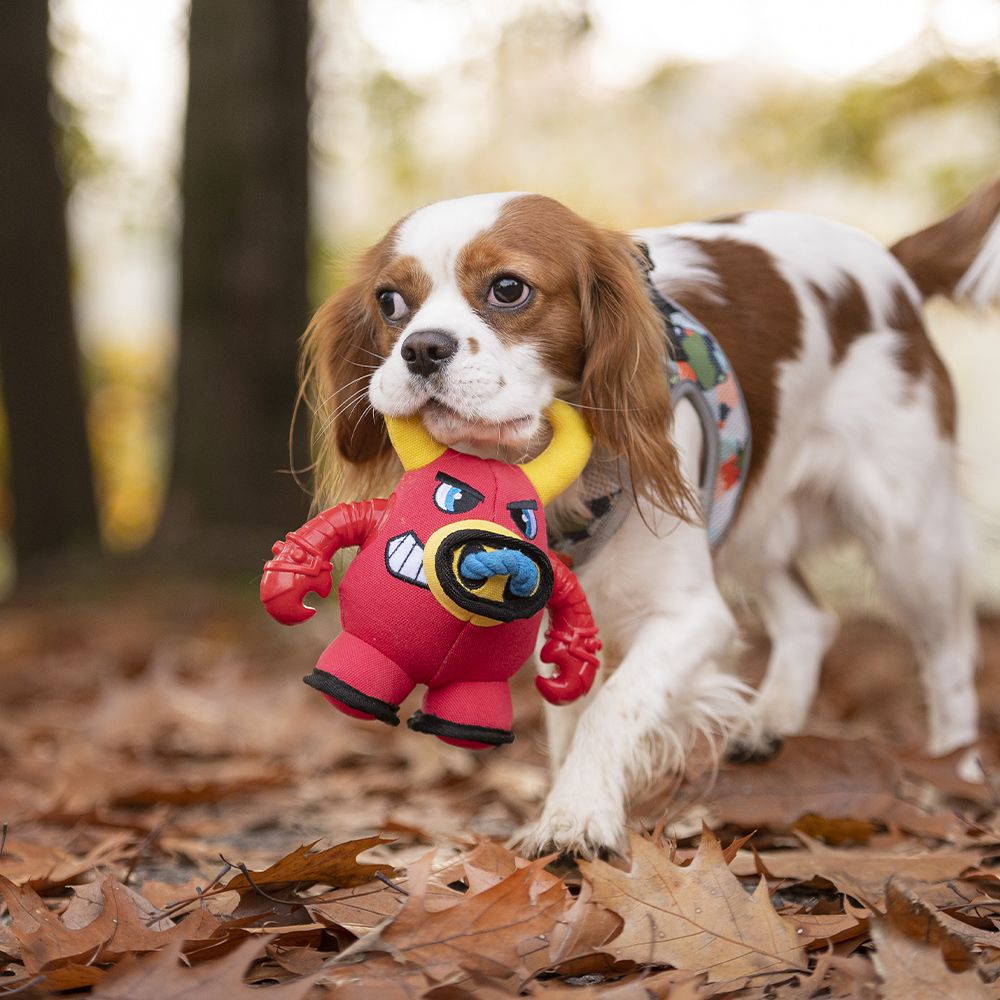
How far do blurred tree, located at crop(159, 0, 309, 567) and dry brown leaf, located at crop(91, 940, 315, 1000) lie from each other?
5002 mm

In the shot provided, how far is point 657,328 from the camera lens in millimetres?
2277

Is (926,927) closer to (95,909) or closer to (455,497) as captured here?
(455,497)

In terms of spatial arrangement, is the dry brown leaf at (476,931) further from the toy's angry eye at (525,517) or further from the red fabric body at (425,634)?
the toy's angry eye at (525,517)

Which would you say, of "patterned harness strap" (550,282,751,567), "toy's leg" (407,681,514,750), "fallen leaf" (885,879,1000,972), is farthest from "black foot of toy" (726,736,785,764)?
"fallen leaf" (885,879,1000,972)

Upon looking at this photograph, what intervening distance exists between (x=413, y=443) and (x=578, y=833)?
0.70 metres

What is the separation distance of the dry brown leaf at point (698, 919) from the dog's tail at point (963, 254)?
83.1 inches

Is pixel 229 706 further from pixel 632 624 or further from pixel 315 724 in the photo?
pixel 632 624

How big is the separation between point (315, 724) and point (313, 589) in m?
2.19

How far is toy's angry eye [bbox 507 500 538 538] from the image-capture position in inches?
76.0

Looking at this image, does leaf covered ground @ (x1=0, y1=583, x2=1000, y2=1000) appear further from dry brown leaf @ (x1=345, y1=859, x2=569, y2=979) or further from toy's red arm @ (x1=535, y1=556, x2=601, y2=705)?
toy's red arm @ (x1=535, y1=556, x2=601, y2=705)

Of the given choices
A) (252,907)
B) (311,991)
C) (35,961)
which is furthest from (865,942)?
(35,961)

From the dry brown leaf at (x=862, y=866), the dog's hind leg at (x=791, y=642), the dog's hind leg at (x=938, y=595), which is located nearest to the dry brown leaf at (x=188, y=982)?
the dry brown leaf at (x=862, y=866)

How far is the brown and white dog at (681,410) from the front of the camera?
211 centimetres

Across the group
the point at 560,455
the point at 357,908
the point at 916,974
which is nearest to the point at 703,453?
the point at 560,455
